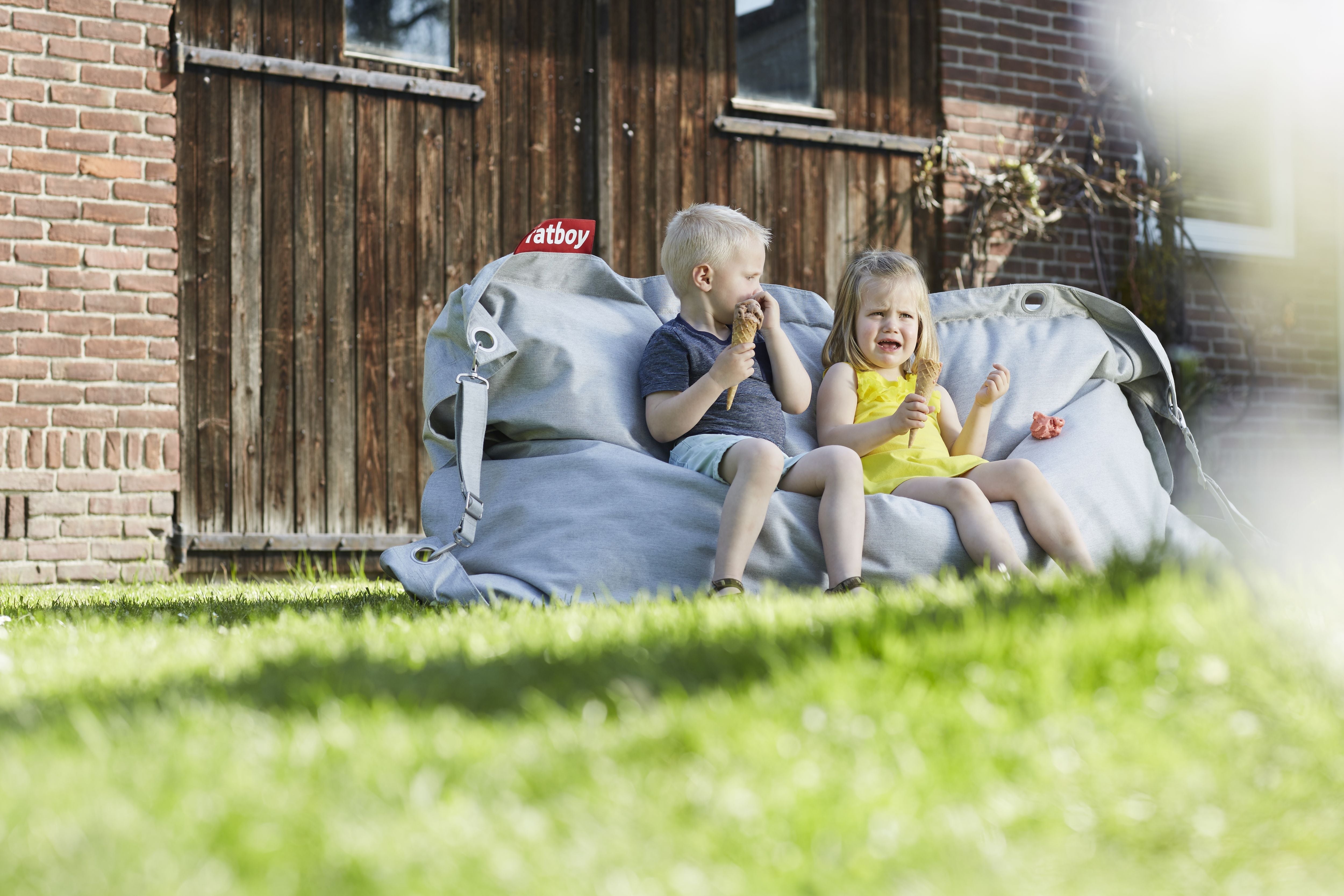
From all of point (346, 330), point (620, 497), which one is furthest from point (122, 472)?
point (620, 497)

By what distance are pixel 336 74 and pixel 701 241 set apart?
2.65 metres

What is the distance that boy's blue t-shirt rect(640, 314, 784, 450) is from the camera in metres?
3.27

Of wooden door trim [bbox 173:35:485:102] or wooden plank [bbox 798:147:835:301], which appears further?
wooden plank [bbox 798:147:835:301]

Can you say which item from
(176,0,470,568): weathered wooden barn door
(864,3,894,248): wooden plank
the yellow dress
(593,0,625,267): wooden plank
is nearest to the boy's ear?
the yellow dress

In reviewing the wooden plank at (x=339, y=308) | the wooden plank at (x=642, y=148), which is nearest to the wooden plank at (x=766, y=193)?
the wooden plank at (x=642, y=148)

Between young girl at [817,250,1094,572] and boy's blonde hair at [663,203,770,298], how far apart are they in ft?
1.14

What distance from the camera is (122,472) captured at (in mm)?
4949

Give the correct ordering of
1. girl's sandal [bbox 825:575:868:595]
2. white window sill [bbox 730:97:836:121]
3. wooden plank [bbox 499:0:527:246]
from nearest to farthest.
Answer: girl's sandal [bbox 825:575:868:595] < wooden plank [bbox 499:0:527:246] < white window sill [bbox 730:97:836:121]

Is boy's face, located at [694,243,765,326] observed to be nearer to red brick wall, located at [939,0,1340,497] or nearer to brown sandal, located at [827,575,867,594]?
brown sandal, located at [827,575,867,594]

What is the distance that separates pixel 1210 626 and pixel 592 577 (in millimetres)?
1580

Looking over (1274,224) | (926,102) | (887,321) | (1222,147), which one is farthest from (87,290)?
(1274,224)

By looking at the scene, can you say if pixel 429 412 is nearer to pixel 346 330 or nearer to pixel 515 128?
pixel 346 330

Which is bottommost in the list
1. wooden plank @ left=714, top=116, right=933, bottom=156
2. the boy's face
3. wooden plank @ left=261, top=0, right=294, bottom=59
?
the boy's face

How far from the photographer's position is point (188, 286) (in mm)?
5164
